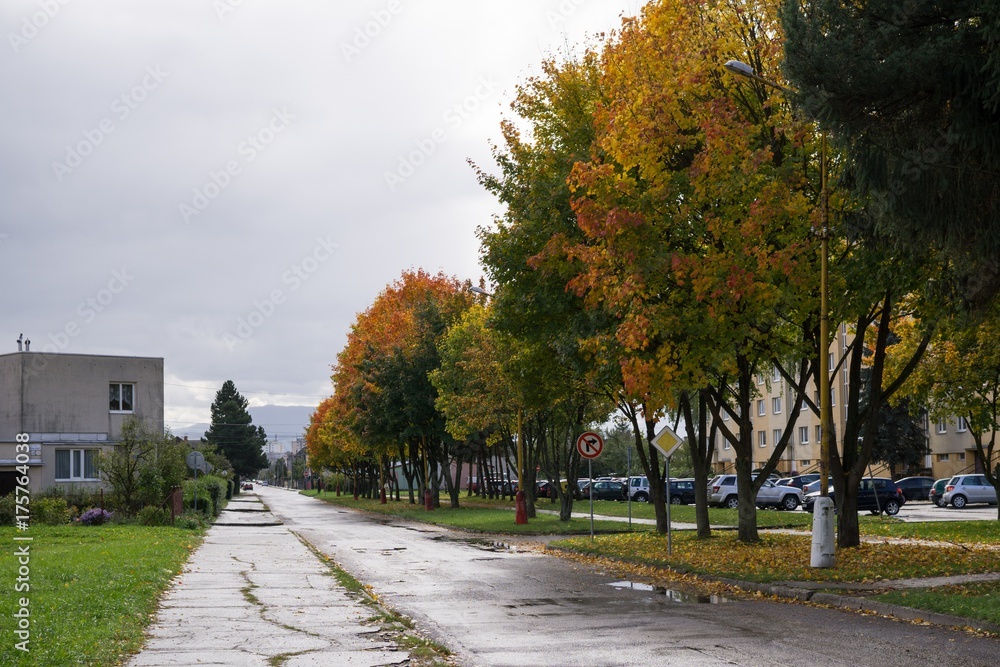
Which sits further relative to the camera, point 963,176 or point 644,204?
point 644,204

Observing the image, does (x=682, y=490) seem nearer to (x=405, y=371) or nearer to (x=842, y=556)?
(x=405, y=371)

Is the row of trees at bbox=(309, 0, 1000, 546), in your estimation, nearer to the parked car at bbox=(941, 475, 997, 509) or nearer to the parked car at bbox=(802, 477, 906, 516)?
the parked car at bbox=(802, 477, 906, 516)

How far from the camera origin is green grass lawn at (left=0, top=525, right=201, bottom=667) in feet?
30.0

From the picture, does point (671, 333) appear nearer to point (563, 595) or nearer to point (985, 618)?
point (563, 595)

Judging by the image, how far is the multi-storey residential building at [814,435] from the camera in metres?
62.3

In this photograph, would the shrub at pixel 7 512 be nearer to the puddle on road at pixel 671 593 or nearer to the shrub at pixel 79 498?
the shrub at pixel 79 498

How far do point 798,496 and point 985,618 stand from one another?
123 ft

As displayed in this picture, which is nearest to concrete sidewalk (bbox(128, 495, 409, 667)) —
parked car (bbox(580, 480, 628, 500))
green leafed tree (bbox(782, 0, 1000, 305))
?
green leafed tree (bbox(782, 0, 1000, 305))

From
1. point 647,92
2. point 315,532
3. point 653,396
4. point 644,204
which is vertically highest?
point 647,92

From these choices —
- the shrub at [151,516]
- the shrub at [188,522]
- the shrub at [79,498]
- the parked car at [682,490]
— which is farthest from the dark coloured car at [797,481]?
the shrub at [79,498]

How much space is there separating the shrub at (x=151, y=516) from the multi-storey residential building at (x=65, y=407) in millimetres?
12844

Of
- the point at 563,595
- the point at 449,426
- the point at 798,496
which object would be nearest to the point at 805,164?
the point at 563,595

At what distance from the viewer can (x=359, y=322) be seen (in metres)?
61.5

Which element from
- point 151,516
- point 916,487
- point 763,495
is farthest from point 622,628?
point 916,487
